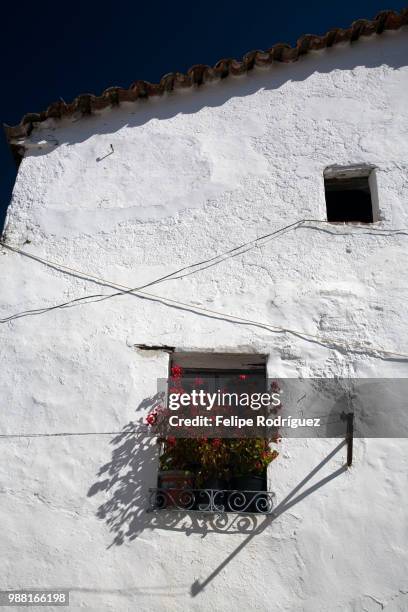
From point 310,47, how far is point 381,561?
515 cm

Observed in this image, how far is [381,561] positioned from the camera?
4.10m

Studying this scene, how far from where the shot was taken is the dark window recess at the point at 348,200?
5910 mm

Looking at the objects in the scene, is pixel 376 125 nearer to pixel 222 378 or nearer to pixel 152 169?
pixel 152 169

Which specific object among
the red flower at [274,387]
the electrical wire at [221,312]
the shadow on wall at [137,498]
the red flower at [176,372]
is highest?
the electrical wire at [221,312]

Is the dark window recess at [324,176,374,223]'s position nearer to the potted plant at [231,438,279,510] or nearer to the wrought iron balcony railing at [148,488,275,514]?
the potted plant at [231,438,279,510]

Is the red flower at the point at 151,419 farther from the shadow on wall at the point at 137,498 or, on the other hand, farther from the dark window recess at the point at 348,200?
the dark window recess at the point at 348,200

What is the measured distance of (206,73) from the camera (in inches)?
252

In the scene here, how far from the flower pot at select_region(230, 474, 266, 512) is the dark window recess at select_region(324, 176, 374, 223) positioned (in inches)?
106

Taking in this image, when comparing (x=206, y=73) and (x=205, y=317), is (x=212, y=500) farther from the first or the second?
(x=206, y=73)

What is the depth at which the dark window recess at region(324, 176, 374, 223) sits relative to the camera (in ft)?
19.4

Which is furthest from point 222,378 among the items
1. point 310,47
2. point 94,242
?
point 310,47

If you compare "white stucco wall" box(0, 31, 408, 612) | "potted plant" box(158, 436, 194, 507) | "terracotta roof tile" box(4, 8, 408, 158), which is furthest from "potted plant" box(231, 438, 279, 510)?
"terracotta roof tile" box(4, 8, 408, 158)

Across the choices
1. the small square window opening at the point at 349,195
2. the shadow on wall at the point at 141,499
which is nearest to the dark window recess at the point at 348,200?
the small square window opening at the point at 349,195

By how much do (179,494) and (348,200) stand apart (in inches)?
134
